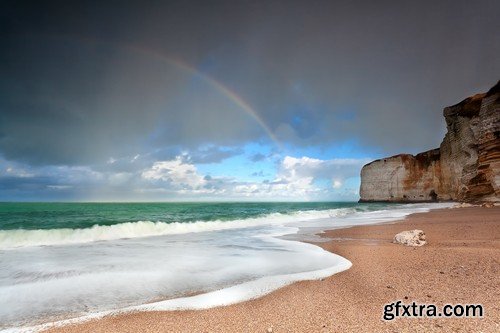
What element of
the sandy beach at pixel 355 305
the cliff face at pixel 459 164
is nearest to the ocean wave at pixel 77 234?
the sandy beach at pixel 355 305

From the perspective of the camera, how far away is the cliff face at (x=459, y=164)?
1114 inches

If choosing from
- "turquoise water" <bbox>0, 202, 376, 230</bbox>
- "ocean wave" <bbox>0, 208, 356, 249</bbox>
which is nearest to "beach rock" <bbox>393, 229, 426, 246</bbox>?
"ocean wave" <bbox>0, 208, 356, 249</bbox>

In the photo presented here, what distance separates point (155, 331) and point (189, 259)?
421cm

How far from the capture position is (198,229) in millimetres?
17422

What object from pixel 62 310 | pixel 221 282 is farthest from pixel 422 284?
pixel 62 310

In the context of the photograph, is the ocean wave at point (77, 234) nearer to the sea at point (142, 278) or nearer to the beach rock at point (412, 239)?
the sea at point (142, 278)

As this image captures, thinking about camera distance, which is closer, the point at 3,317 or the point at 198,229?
the point at 3,317

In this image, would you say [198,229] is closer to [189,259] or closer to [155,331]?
[189,259]

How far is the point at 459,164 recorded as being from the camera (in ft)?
127

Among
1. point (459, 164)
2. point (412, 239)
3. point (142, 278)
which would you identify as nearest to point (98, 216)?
point (142, 278)

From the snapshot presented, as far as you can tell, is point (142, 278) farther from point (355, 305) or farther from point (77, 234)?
point (77, 234)

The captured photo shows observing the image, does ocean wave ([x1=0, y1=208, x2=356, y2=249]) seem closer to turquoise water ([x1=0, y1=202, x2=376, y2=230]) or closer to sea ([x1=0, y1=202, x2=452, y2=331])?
sea ([x1=0, y1=202, x2=452, y2=331])

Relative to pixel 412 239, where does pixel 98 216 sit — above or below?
below

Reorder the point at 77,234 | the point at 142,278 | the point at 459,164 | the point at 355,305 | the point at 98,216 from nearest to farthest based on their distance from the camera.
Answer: the point at 355,305 → the point at 142,278 → the point at 77,234 → the point at 98,216 → the point at 459,164
